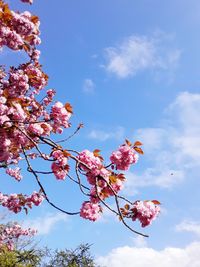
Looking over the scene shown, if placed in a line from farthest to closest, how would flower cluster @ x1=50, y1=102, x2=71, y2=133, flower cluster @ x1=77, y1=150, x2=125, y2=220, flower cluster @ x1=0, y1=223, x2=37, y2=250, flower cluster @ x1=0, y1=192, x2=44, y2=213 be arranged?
flower cluster @ x1=0, y1=223, x2=37, y2=250 → flower cluster @ x1=0, y1=192, x2=44, y2=213 → flower cluster @ x1=50, y1=102, x2=71, y2=133 → flower cluster @ x1=77, y1=150, x2=125, y2=220

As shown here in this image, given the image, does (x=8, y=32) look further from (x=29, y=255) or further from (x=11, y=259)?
(x=29, y=255)

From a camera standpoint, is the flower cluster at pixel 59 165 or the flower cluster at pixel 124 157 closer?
the flower cluster at pixel 59 165

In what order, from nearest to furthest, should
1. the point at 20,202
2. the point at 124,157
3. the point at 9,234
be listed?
1. the point at 124,157
2. the point at 20,202
3. the point at 9,234

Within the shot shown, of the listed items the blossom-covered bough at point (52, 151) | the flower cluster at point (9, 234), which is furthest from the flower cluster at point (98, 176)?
the flower cluster at point (9, 234)

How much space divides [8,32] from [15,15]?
0.27 metres

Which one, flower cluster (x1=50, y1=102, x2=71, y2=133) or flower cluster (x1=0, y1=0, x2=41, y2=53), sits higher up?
flower cluster (x1=0, y1=0, x2=41, y2=53)

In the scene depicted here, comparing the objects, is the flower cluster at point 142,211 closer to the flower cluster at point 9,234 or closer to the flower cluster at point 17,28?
the flower cluster at point 17,28

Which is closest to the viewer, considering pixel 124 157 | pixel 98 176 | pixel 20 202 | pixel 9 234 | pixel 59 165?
pixel 98 176

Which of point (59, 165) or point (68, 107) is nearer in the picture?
point (59, 165)

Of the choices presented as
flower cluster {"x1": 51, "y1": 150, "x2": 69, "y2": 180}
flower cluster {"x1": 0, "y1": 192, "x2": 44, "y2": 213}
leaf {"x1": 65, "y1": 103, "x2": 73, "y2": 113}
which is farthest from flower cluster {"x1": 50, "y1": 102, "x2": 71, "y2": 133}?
flower cluster {"x1": 0, "y1": 192, "x2": 44, "y2": 213}

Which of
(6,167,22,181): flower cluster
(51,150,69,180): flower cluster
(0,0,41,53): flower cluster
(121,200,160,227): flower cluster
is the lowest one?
(121,200,160,227): flower cluster

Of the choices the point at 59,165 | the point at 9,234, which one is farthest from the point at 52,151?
the point at 9,234

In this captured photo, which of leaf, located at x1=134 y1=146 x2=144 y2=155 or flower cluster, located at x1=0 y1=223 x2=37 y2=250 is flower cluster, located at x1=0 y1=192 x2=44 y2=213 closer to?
leaf, located at x1=134 y1=146 x2=144 y2=155

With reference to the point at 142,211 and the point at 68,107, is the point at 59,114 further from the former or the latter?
the point at 142,211
